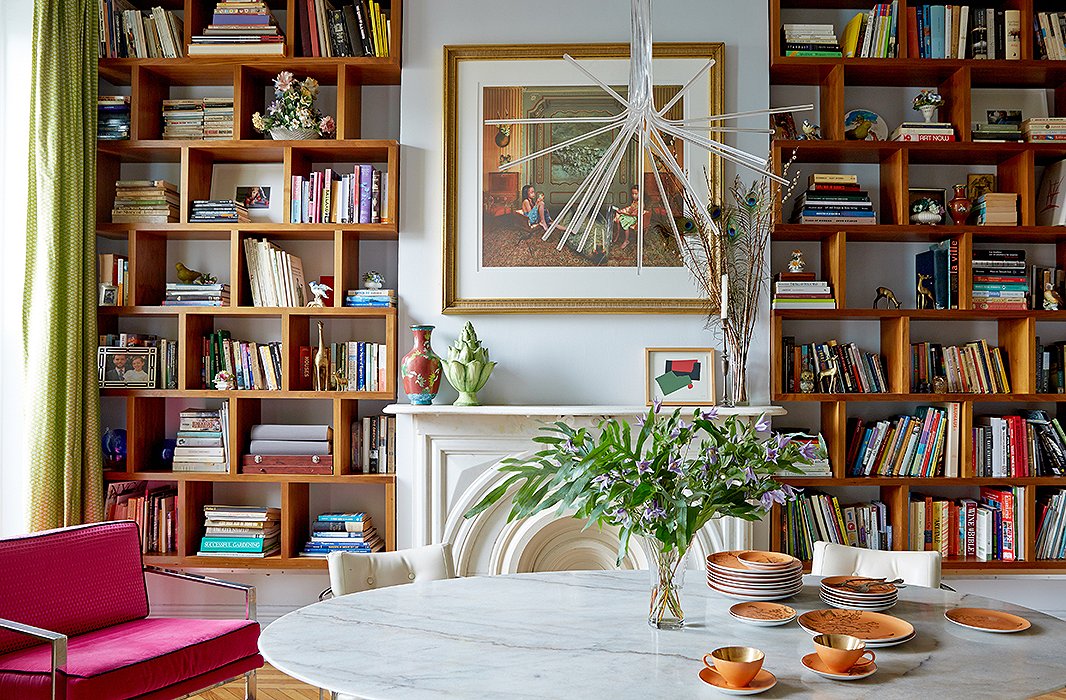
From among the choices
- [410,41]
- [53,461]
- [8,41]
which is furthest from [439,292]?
[8,41]

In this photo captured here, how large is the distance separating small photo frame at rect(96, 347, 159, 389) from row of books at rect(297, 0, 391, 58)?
154 cm

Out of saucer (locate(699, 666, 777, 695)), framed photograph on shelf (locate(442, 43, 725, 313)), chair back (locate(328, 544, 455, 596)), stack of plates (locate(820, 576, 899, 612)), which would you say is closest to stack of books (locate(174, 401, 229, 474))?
framed photograph on shelf (locate(442, 43, 725, 313))

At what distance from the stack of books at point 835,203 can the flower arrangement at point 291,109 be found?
2.16 meters

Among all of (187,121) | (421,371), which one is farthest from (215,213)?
(421,371)

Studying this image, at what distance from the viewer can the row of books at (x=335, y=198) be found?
13.0 ft

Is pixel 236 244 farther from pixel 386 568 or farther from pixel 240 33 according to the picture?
pixel 386 568

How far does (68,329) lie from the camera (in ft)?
12.0

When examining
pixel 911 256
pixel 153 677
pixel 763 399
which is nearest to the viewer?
pixel 153 677

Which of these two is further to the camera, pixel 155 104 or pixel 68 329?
pixel 155 104

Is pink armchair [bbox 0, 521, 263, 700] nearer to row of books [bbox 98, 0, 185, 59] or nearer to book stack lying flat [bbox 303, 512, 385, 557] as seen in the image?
book stack lying flat [bbox 303, 512, 385, 557]

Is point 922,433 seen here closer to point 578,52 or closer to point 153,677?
point 578,52

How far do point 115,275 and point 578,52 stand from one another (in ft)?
7.45

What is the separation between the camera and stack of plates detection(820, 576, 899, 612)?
2193 millimetres

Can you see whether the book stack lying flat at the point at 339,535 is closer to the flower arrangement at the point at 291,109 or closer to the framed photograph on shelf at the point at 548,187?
the framed photograph on shelf at the point at 548,187
